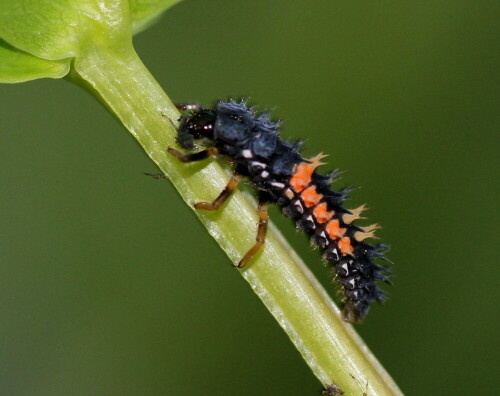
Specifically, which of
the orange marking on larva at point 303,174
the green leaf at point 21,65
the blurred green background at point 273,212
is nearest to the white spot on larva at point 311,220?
the orange marking on larva at point 303,174

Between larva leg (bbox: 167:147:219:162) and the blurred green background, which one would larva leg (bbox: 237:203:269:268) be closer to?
larva leg (bbox: 167:147:219:162)

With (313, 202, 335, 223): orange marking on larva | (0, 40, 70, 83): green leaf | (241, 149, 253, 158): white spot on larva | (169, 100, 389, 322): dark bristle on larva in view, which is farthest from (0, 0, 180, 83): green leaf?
(313, 202, 335, 223): orange marking on larva

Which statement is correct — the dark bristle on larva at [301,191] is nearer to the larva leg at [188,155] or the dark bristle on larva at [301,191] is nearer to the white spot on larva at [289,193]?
the white spot on larva at [289,193]

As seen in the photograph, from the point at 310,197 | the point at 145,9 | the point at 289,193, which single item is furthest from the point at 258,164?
the point at 145,9

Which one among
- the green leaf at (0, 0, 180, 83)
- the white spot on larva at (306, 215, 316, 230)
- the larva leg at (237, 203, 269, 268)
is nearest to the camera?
the green leaf at (0, 0, 180, 83)

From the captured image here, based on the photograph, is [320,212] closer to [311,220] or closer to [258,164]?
[311,220]

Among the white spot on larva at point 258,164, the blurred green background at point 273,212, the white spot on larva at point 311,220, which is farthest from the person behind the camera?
the blurred green background at point 273,212

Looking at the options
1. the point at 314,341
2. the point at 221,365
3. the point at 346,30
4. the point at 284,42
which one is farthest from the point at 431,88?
the point at 314,341
